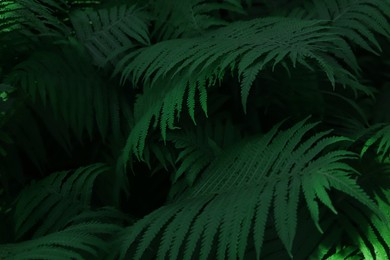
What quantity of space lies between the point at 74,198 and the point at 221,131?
40 centimetres

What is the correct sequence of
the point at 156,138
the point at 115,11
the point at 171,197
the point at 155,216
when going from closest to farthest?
the point at 155,216, the point at 171,197, the point at 156,138, the point at 115,11

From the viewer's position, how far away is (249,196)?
Answer: 110cm

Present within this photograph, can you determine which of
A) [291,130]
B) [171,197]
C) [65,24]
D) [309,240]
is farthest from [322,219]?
[65,24]

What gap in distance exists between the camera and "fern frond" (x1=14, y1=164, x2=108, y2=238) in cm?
135

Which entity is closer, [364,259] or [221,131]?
[364,259]

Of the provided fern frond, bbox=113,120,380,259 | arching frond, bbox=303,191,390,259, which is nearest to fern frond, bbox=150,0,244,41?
fern frond, bbox=113,120,380,259

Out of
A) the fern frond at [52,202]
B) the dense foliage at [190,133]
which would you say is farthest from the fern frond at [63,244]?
the fern frond at [52,202]

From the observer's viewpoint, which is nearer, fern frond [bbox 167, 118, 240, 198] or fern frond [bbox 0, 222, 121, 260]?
fern frond [bbox 0, 222, 121, 260]

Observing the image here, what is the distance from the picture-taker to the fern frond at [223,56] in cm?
116

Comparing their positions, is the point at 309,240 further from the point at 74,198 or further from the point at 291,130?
the point at 74,198

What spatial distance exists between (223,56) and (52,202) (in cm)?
53

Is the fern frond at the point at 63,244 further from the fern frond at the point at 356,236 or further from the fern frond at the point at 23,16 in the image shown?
the fern frond at the point at 23,16

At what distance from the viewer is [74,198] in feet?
4.58

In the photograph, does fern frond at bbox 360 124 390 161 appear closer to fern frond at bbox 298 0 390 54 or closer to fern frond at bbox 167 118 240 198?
fern frond at bbox 298 0 390 54
